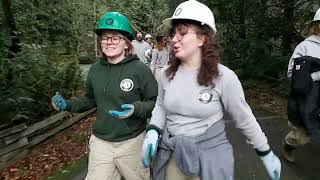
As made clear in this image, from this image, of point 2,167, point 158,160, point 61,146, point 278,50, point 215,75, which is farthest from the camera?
point 278,50

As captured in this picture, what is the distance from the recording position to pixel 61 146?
8172 millimetres

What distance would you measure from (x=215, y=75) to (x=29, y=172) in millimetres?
4757

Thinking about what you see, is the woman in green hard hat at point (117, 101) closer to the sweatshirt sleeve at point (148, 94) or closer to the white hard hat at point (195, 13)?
the sweatshirt sleeve at point (148, 94)

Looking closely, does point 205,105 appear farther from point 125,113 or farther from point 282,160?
point 282,160

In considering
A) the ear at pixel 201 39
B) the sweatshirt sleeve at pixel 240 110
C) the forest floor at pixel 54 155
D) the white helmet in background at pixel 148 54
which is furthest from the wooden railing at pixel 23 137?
the sweatshirt sleeve at pixel 240 110

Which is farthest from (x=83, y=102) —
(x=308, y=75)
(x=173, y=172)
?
(x=308, y=75)

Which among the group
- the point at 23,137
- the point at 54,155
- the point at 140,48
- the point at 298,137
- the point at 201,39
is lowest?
Result: the point at 54,155

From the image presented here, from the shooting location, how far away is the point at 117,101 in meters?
3.70

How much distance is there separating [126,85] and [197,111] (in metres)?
0.87

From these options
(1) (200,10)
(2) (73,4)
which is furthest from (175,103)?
(2) (73,4)

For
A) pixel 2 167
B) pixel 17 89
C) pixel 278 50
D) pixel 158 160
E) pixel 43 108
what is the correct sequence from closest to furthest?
1. pixel 158 160
2. pixel 2 167
3. pixel 17 89
4. pixel 43 108
5. pixel 278 50

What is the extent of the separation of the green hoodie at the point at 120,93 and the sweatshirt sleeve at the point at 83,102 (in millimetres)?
155

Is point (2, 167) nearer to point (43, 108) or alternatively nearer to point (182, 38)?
point (43, 108)

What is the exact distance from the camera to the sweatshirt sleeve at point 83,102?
3939mm
